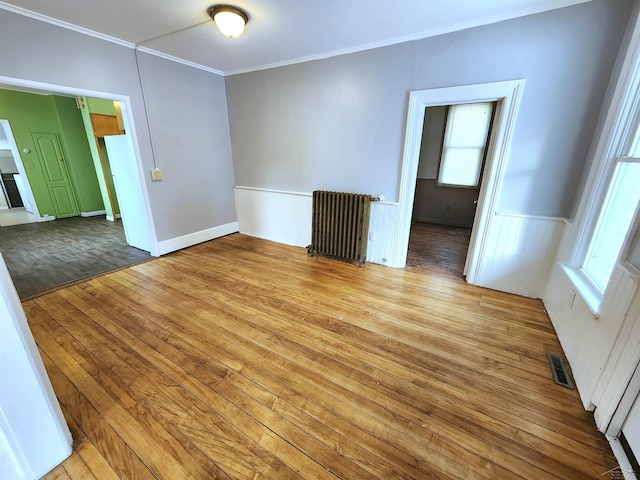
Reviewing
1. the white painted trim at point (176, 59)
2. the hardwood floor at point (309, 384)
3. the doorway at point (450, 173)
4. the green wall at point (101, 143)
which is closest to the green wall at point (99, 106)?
the green wall at point (101, 143)

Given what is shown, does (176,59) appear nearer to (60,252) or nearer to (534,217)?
(60,252)

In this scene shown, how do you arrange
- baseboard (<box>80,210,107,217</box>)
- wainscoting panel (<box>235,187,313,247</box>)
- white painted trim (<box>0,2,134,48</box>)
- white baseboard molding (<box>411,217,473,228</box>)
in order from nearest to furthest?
white painted trim (<box>0,2,134,48</box>) < wainscoting panel (<box>235,187,313,247</box>) < white baseboard molding (<box>411,217,473,228</box>) < baseboard (<box>80,210,107,217</box>)

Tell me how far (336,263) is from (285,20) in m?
2.66

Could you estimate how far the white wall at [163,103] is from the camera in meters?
2.38

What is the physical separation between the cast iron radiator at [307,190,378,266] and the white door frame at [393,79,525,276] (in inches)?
17.8

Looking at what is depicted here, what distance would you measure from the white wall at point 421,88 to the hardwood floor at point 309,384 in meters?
1.36

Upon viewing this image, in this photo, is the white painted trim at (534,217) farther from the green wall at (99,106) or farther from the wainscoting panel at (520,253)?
the green wall at (99,106)

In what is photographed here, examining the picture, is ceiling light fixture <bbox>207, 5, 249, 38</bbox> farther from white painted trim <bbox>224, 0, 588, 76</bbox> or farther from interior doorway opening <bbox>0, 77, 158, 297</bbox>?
interior doorway opening <bbox>0, 77, 158, 297</bbox>

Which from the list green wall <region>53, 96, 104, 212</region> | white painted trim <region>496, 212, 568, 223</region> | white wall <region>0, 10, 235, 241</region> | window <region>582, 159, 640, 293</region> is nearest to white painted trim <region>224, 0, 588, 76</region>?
white wall <region>0, 10, 235, 241</region>

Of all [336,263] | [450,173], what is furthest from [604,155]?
[450,173]

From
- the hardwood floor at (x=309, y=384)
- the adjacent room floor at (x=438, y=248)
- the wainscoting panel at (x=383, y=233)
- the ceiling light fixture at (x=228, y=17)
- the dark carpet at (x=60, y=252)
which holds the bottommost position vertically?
the hardwood floor at (x=309, y=384)

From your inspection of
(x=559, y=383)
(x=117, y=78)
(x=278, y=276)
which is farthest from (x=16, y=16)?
(x=559, y=383)

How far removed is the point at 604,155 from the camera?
74.2 inches

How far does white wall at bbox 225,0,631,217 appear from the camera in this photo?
2096 mm
